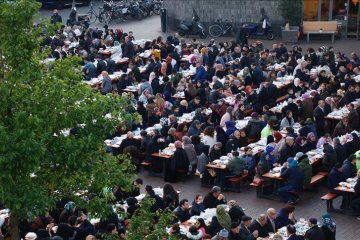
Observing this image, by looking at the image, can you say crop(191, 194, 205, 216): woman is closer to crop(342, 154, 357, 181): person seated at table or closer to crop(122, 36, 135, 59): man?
crop(342, 154, 357, 181): person seated at table

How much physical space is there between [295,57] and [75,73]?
21.9 meters

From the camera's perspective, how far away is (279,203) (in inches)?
897

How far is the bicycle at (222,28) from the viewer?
45.1m

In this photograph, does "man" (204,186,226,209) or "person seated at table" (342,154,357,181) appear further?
"person seated at table" (342,154,357,181)

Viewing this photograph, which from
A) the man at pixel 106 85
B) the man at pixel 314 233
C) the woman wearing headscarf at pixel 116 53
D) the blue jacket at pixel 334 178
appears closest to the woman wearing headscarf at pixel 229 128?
the blue jacket at pixel 334 178

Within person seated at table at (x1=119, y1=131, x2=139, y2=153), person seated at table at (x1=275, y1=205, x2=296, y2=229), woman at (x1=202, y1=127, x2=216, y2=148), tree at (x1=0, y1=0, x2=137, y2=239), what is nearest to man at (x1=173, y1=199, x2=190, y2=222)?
person seated at table at (x1=275, y1=205, x2=296, y2=229)

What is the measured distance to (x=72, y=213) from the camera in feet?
64.3

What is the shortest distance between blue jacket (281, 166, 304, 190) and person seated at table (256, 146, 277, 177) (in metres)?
0.65

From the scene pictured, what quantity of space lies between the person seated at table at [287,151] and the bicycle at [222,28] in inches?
860

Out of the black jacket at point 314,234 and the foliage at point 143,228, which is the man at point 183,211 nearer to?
the black jacket at point 314,234

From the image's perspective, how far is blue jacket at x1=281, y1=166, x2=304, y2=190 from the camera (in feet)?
73.2

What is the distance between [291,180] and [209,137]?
353 centimetres

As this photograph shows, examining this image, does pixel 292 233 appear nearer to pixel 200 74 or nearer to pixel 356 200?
pixel 356 200

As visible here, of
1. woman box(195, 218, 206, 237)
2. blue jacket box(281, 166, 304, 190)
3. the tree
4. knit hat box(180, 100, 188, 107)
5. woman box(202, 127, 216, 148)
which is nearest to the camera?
the tree
